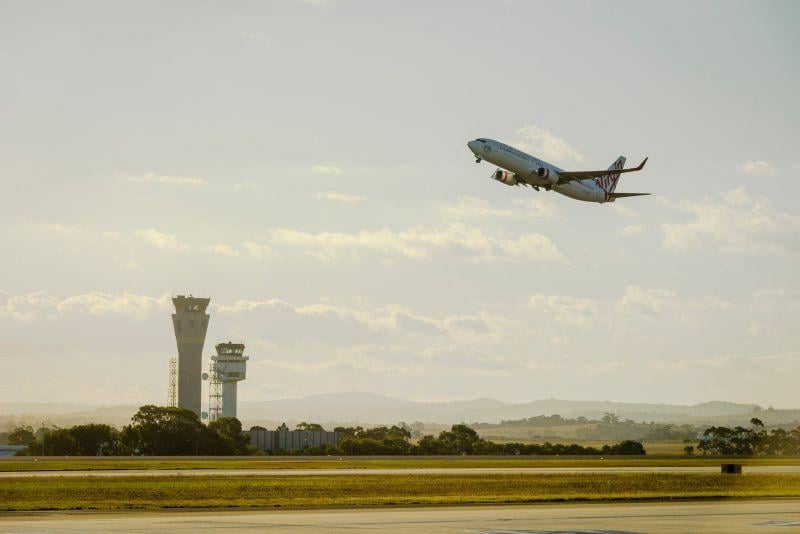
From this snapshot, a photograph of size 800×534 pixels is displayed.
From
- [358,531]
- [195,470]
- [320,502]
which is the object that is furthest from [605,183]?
[358,531]

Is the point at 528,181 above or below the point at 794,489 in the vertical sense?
above

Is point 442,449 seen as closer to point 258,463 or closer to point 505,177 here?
point 258,463

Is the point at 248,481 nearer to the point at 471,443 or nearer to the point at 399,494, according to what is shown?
the point at 399,494

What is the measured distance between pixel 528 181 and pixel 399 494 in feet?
168

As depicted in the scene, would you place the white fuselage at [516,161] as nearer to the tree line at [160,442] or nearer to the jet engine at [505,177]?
the jet engine at [505,177]

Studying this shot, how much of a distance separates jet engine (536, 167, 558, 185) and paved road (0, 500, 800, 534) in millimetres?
56383

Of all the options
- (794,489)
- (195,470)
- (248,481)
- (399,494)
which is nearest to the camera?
(399,494)

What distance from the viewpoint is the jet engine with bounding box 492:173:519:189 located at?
352 feet

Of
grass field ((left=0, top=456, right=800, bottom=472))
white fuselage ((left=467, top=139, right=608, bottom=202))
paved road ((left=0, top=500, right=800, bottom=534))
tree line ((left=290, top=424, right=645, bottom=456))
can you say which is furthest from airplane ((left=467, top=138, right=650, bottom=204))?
tree line ((left=290, top=424, right=645, bottom=456))

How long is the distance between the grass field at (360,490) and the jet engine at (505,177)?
32.6 m

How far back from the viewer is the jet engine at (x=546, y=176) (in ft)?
349

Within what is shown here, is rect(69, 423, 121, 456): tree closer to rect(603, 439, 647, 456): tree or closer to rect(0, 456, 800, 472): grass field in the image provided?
rect(0, 456, 800, 472): grass field

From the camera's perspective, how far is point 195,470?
9319cm

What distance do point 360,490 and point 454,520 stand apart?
68.4ft
